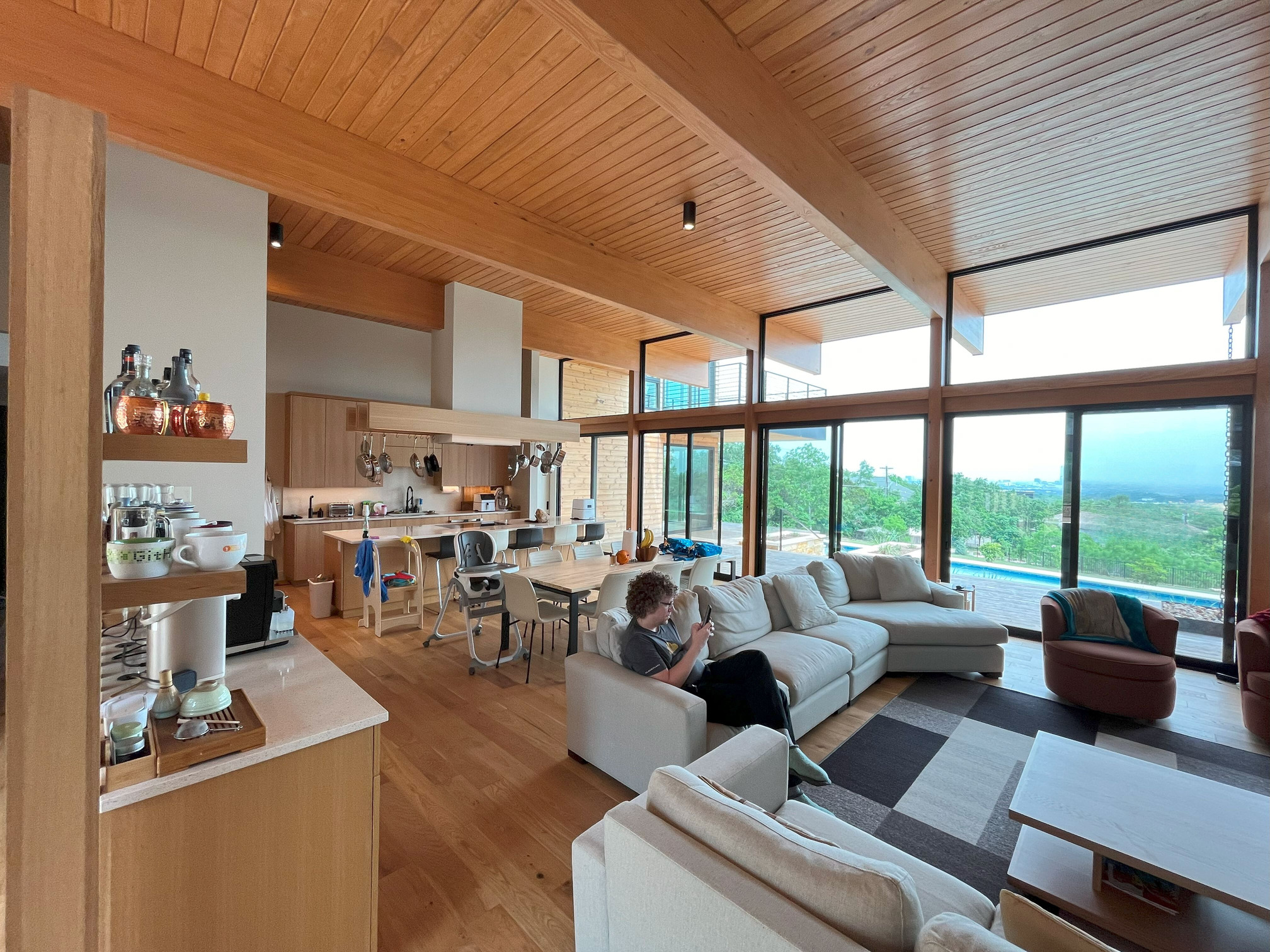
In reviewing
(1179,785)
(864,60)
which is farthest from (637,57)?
(1179,785)

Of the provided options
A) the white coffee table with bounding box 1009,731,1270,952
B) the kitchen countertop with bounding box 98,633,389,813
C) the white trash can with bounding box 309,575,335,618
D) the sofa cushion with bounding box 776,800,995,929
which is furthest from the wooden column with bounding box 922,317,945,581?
the white trash can with bounding box 309,575,335,618

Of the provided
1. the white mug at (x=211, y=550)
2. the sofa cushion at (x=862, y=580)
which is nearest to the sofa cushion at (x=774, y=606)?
the sofa cushion at (x=862, y=580)

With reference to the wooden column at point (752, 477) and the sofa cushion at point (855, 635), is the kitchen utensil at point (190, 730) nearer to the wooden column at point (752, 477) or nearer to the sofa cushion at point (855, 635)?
the sofa cushion at point (855, 635)

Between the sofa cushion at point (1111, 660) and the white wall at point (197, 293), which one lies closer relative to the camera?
the white wall at point (197, 293)

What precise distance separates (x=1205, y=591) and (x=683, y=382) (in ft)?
19.6

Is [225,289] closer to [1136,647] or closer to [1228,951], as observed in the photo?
[1228,951]

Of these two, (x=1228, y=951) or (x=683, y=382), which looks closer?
(x=1228, y=951)

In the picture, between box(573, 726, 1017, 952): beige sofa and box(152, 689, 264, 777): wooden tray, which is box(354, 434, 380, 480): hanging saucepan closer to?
box(152, 689, 264, 777): wooden tray

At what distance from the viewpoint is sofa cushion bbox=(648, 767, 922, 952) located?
977 millimetres

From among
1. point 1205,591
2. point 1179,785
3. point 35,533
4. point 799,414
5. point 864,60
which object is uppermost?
point 864,60

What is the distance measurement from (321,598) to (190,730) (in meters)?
4.64

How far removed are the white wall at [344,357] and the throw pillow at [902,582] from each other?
6617mm

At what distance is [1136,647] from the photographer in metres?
3.61

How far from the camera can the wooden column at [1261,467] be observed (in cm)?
395
